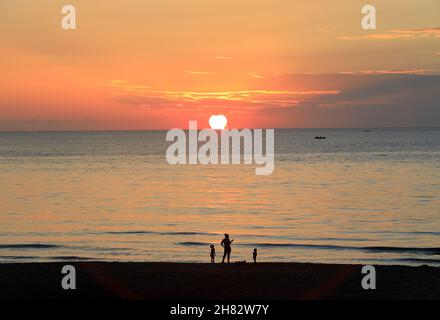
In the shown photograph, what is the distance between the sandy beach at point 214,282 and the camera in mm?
23031

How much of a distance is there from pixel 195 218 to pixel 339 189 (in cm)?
3081

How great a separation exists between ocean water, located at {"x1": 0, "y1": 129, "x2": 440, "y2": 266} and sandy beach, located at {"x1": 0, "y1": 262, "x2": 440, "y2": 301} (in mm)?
7982

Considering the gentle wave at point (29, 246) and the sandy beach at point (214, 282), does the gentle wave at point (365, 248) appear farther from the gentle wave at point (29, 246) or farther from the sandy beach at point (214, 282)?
the gentle wave at point (29, 246)

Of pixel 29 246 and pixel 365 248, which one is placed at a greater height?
pixel 29 246

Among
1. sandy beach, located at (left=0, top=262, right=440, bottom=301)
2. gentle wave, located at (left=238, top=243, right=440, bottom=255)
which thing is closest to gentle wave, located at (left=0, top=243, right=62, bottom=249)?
sandy beach, located at (left=0, top=262, right=440, bottom=301)

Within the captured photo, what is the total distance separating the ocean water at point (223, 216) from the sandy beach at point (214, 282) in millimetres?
7982

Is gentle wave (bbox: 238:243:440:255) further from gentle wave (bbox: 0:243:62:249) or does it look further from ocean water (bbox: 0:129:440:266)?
gentle wave (bbox: 0:243:62:249)

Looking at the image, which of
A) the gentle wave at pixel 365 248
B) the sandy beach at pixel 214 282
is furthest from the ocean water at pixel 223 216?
the sandy beach at pixel 214 282

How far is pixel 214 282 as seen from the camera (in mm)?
25281

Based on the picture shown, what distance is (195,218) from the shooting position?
55.7m

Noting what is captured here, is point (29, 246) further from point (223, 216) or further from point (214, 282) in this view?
point (214, 282)

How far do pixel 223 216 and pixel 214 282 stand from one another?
31192 mm

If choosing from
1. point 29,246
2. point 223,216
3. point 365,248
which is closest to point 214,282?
point 365,248
